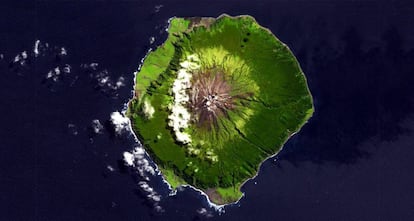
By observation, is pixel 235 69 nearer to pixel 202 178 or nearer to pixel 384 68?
pixel 202 178

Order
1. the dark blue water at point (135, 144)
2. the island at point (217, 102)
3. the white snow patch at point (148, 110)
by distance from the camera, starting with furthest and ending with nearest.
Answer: the white snow patch at point (148, 110) < the island at point (217, 102) < the dark blue water at point (135, 144)

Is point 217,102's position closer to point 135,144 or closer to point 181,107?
point 181,107

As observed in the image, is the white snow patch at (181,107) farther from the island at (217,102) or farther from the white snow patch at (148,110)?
the white snow patch at (148,110)

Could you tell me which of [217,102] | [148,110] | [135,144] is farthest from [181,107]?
[135,144]

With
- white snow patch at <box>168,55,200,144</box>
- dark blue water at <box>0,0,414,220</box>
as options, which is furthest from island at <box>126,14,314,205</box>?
dark blue water at <box>0,0,414,220</box>

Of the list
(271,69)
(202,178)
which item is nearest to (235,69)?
(271,69)

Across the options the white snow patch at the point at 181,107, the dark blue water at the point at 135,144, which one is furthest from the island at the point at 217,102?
the dark blue water at the point at 135,144
